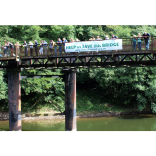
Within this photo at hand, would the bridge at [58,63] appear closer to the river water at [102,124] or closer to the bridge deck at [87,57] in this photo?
the bridge deck at [87,57]

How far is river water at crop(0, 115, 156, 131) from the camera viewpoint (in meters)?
25.5

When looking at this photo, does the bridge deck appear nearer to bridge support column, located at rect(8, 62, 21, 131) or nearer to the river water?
bridge support column, located at rect(8, 62, 21, 131)

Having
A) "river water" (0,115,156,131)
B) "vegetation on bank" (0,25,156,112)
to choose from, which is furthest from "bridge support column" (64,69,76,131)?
"vegetation on bank" (0,25,156,112)

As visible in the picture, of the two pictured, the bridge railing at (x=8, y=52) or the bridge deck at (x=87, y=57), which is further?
the bridge railing at (x=8, y=52)

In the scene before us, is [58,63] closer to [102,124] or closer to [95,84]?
[102,124]

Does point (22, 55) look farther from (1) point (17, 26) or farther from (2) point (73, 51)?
(1) point (17, 26)

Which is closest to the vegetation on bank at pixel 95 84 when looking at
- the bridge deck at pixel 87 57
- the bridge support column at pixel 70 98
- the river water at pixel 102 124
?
the river water at pixel 102 124

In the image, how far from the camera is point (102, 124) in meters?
27.3

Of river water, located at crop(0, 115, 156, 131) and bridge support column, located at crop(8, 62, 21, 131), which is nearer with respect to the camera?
bridge support column, located at crop(8, 62, 21, 131)

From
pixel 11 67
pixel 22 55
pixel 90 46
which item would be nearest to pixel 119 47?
pixel 90 46

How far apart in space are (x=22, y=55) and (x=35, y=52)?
1.13m

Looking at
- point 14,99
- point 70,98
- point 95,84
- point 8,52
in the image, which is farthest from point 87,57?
point 95,84

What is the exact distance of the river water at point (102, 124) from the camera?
83.5 ft

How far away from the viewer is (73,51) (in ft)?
51.5
